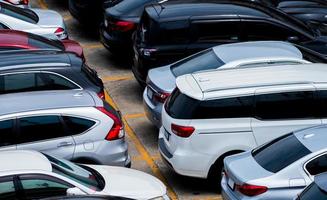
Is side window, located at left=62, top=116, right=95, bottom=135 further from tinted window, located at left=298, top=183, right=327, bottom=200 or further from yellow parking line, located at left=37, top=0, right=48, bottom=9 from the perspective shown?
yellow parking line, located at left=37, top=0, right=48, bottom=9

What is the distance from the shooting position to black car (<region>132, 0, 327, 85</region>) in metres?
15.0

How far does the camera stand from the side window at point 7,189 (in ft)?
31.0

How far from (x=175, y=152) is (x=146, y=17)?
402 cm

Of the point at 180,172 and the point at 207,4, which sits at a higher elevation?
the point at 207,4

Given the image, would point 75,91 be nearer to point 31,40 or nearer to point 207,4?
point 31,40

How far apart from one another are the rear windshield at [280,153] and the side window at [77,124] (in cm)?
236

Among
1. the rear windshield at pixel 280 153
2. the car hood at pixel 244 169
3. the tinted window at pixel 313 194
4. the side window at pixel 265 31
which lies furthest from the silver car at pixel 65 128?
the side window at pixel 265 31

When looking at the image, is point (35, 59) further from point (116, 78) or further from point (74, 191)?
point (74, 191)

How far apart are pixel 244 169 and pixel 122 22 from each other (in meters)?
7.06

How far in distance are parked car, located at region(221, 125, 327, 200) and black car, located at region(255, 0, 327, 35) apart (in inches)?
267

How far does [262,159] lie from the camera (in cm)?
1052

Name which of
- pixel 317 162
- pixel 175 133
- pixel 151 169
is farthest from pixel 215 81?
pixel 317 162

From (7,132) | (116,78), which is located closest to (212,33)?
(116,78)

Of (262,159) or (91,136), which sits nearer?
(262,159)
